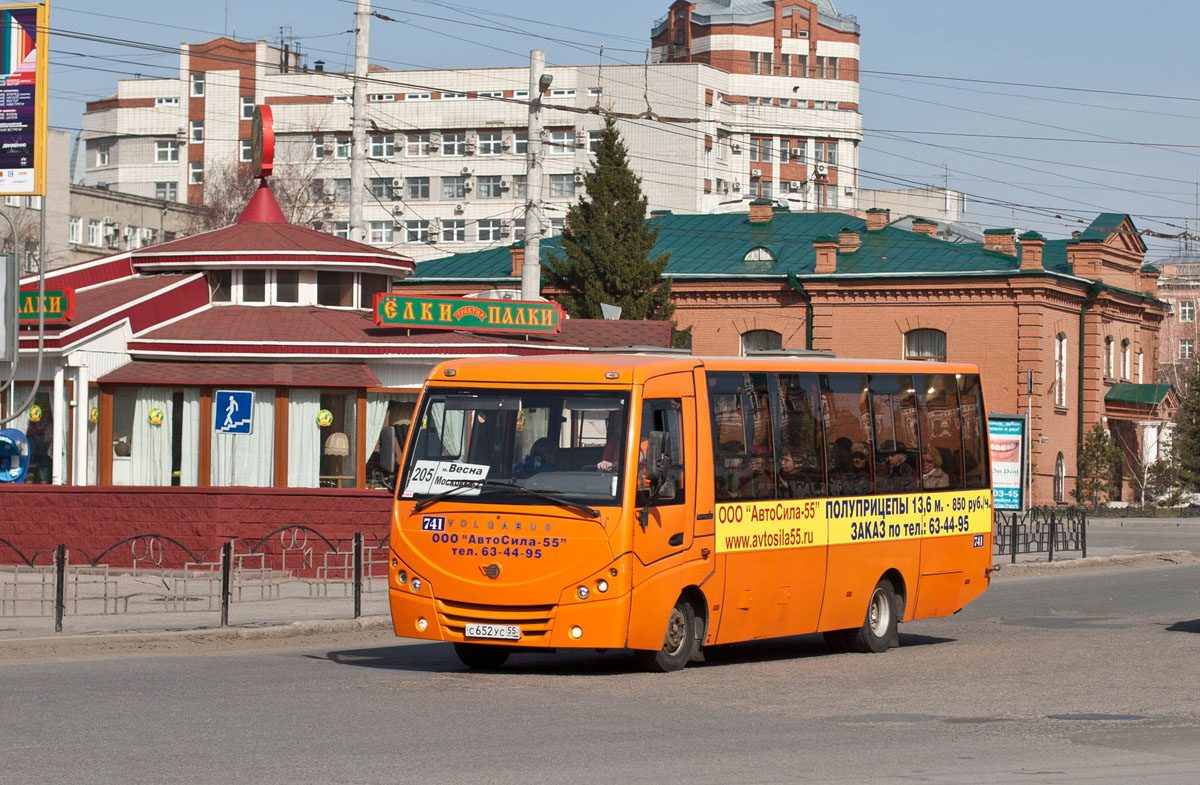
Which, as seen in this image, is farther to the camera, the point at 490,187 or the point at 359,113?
the point at 490,187

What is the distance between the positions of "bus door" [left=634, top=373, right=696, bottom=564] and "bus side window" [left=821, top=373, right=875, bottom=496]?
2.15 meters

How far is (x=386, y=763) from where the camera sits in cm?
958

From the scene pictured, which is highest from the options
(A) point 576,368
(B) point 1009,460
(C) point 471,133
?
(C) point 471,133

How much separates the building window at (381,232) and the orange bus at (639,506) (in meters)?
99.2

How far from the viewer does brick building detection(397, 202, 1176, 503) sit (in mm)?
56344

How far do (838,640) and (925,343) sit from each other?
1634 inches

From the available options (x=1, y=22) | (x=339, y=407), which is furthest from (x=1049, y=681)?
(x=339, y=407)

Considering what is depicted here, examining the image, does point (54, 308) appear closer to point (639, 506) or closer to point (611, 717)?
point (639, 506)

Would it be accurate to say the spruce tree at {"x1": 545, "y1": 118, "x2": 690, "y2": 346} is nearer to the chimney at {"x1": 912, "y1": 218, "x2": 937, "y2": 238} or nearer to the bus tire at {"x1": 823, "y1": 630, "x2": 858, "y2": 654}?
the chimney at {"x1": 912, "y1": 218, "x2": 937, "y2": 238}

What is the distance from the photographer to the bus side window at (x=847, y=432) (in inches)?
649

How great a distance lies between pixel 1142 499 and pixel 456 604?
52486 millimetres

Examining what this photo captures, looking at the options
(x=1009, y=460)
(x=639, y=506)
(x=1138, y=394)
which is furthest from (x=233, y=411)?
(x=1138, y=394)

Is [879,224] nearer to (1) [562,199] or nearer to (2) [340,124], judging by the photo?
(1) [562,199]

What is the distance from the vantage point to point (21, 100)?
1981 cm
